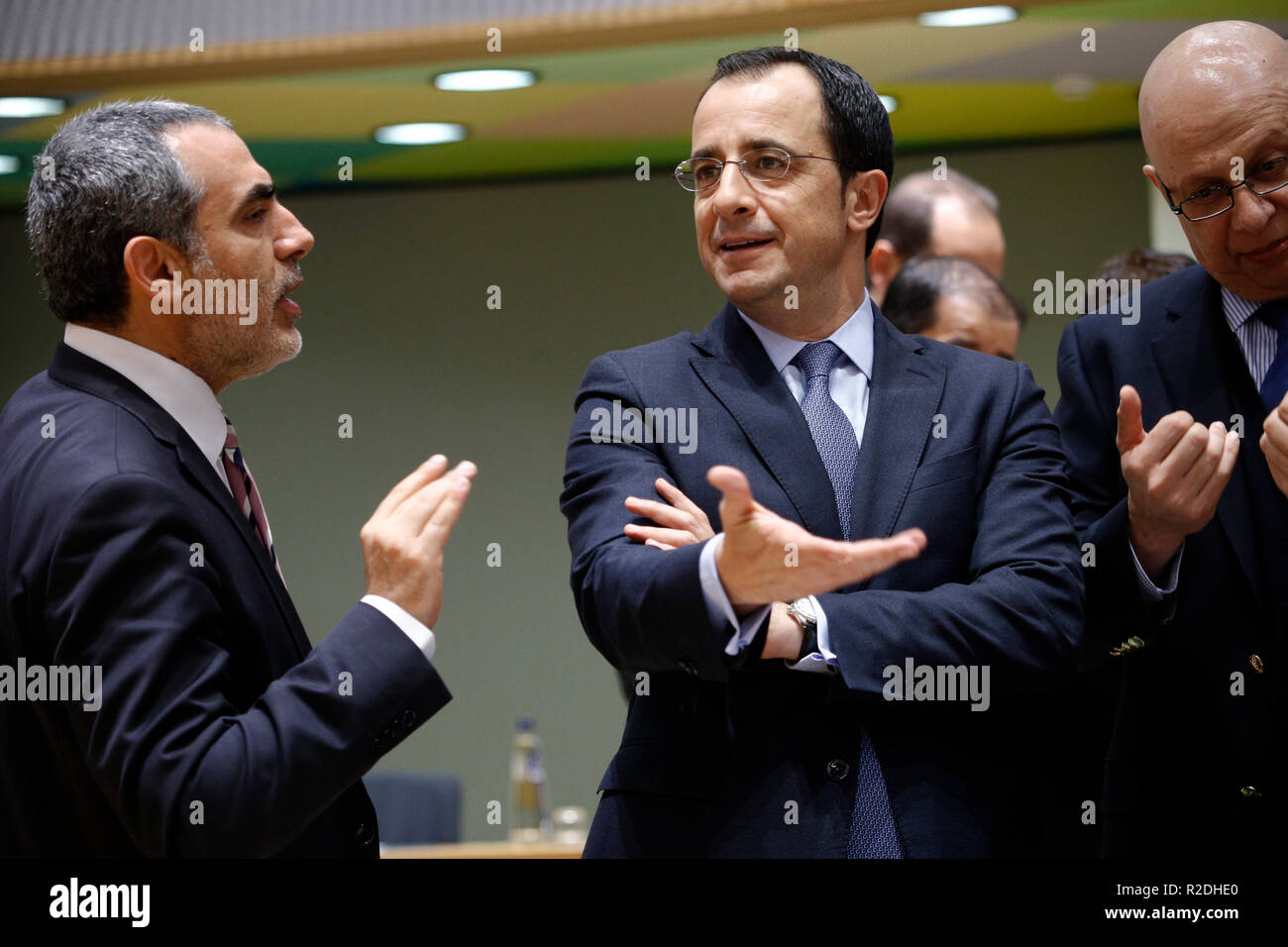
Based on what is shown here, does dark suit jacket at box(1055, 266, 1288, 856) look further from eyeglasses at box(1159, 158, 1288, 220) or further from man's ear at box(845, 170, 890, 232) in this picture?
man's ear at box(845, 170, 890, 232)

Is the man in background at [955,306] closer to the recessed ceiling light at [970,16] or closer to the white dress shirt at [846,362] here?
the white dress shirt at [846,362]

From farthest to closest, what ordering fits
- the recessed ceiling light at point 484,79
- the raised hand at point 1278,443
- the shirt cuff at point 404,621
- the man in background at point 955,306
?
the recessed ceiling light at point 484,79, the man in background at point 955,306, the raised hand at point 1278,443, the shirt cuff at point 404,621

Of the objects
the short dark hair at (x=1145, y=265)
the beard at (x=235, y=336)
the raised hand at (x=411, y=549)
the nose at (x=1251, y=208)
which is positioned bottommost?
the raised hand at (x=411, y=549)

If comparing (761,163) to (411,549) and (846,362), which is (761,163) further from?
(411,549)

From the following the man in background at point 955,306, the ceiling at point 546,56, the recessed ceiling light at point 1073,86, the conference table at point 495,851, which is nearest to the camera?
the man in background at point 955,306

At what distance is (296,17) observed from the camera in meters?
5.11

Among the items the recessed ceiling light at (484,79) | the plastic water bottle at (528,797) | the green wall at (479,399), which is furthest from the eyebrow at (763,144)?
the green wall at (479,399)

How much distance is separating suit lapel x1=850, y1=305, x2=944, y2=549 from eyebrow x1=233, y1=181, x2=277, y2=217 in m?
0.90

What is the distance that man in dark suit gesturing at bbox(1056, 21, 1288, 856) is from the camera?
7.10 ft

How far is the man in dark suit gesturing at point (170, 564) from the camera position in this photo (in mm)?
1731

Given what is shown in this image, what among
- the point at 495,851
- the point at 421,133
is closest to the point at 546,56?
the point at 421,133

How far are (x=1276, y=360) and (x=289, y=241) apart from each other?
1493 millimetres

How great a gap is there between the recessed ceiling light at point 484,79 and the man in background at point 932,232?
1.78 meters

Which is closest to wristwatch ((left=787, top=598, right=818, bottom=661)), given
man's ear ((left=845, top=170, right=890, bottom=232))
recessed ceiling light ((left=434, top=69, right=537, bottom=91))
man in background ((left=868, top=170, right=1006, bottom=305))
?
man's ear ((left=845, top=170, right=890, bottom=232))
